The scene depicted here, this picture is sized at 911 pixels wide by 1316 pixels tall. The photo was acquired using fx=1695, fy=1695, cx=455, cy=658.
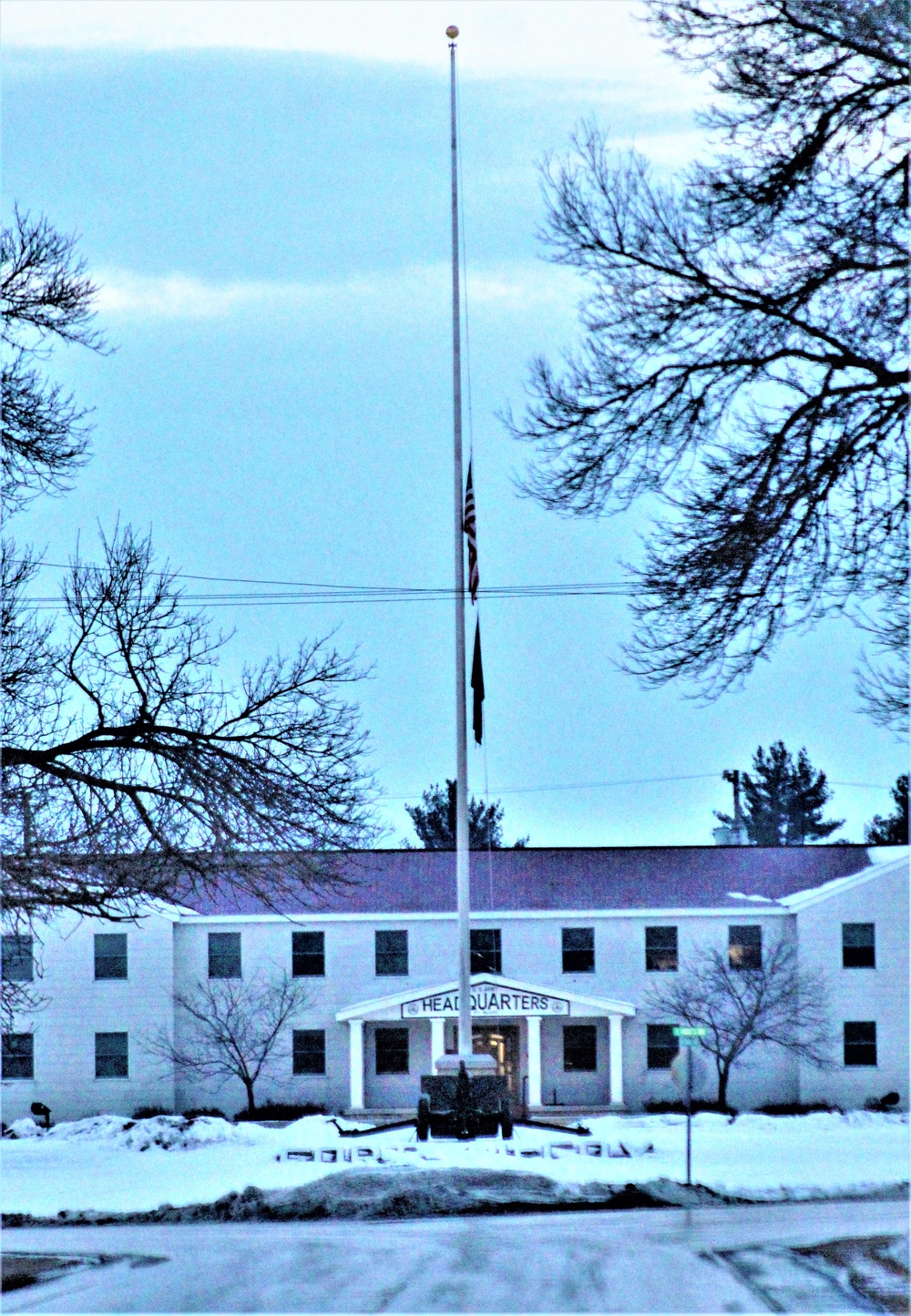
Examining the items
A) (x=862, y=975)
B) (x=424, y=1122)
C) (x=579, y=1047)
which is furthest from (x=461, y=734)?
(x=579, y=1047)

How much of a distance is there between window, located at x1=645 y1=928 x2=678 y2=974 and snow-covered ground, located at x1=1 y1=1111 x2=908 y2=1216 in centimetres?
609

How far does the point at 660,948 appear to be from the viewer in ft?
117

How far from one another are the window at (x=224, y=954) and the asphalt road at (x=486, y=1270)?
21270 millimetres

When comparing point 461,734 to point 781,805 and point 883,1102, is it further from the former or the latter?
point 781,805

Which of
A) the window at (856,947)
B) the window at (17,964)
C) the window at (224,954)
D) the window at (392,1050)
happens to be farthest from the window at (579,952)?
the window at (17,964)

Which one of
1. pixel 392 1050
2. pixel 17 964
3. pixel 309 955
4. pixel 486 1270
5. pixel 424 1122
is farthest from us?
pixel 392 1050

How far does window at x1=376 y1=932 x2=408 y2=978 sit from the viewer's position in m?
35.5

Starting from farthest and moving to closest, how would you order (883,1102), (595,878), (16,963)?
(595,878) < (883,1102) < (16,963)

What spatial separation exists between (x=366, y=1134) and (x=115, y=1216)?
6.44 metres

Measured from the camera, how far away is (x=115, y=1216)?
647 inches

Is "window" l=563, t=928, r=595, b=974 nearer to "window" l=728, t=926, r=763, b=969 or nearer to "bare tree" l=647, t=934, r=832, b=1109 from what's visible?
"bare tree" l=647, t=934, r=832, b=1109

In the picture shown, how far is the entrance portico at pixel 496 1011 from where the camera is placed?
3416 centimetres

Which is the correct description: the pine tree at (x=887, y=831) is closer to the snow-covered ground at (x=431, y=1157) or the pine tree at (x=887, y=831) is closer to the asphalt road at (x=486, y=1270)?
the snow-covered ground at (x=431, y=1157)

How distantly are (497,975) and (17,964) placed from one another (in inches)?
382
